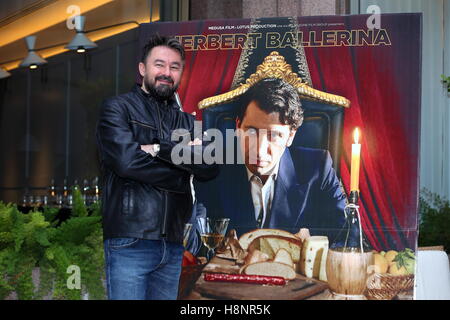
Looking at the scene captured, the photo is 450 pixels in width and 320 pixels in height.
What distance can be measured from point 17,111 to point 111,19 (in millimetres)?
1687

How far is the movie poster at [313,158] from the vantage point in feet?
8.63

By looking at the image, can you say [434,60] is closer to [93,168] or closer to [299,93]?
[93,168]

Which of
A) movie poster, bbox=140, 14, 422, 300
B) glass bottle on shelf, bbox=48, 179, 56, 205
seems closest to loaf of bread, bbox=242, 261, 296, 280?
movie poster, bbox=140, 14, 422, 300

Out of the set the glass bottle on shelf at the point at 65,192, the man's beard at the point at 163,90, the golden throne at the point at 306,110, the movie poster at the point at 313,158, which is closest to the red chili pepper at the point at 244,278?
the movie poster at the point at 313,158

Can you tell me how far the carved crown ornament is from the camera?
270cm

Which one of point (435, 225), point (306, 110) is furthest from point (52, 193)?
point (306, 110)

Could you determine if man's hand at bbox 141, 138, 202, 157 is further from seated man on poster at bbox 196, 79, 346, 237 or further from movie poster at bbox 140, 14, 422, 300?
seated man on poster at bbox 196, 79, 346, 237

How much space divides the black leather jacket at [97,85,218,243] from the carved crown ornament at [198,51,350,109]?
0.51 ft

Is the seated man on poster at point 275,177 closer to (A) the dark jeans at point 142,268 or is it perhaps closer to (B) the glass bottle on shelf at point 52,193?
(A) the dark jeans at point 142,268

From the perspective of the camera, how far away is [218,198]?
2764 millimetres

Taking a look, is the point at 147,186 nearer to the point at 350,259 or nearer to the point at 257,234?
the point at 257,234

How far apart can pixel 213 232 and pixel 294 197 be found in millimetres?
348

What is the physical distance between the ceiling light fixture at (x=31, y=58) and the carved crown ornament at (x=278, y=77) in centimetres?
489
